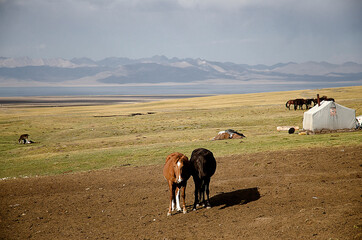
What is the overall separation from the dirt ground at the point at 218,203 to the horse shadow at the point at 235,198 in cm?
4

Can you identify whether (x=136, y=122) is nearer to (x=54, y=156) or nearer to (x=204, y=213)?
(x=54, y=156)

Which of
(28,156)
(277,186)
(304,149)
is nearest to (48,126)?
(28,156)

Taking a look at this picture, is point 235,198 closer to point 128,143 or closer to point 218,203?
point 218,203

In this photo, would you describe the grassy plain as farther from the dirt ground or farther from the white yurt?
the dirt ground

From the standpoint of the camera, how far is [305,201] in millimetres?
13461

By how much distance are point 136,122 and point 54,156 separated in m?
25.1

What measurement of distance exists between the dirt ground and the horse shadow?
0.14ft

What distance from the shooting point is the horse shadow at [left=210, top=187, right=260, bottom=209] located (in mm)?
14547

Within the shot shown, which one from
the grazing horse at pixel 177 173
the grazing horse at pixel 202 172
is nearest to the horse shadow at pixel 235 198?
the grazing horse at pixel 202 172

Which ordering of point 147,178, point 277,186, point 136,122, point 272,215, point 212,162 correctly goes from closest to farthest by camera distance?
point 272,215 → point 212,162 → point 277,186 → point 147,178 → point 136,122

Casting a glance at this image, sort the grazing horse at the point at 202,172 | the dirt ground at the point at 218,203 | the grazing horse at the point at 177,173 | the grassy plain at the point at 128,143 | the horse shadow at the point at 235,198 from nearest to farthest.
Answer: the dirt ground at the point at 218,203 < the grazing horse at the point at 177,173 < the grazing horse at the point at 202,172 < the horse shadow at the point at 235,198 < the grassy plain at the point at 128,143

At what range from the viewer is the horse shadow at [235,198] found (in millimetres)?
14547

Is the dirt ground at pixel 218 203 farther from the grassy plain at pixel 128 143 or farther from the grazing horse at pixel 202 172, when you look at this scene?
the grassy plain at pixel 128 143

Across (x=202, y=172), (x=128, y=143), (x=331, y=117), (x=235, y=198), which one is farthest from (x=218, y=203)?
(x=128, y=143)
